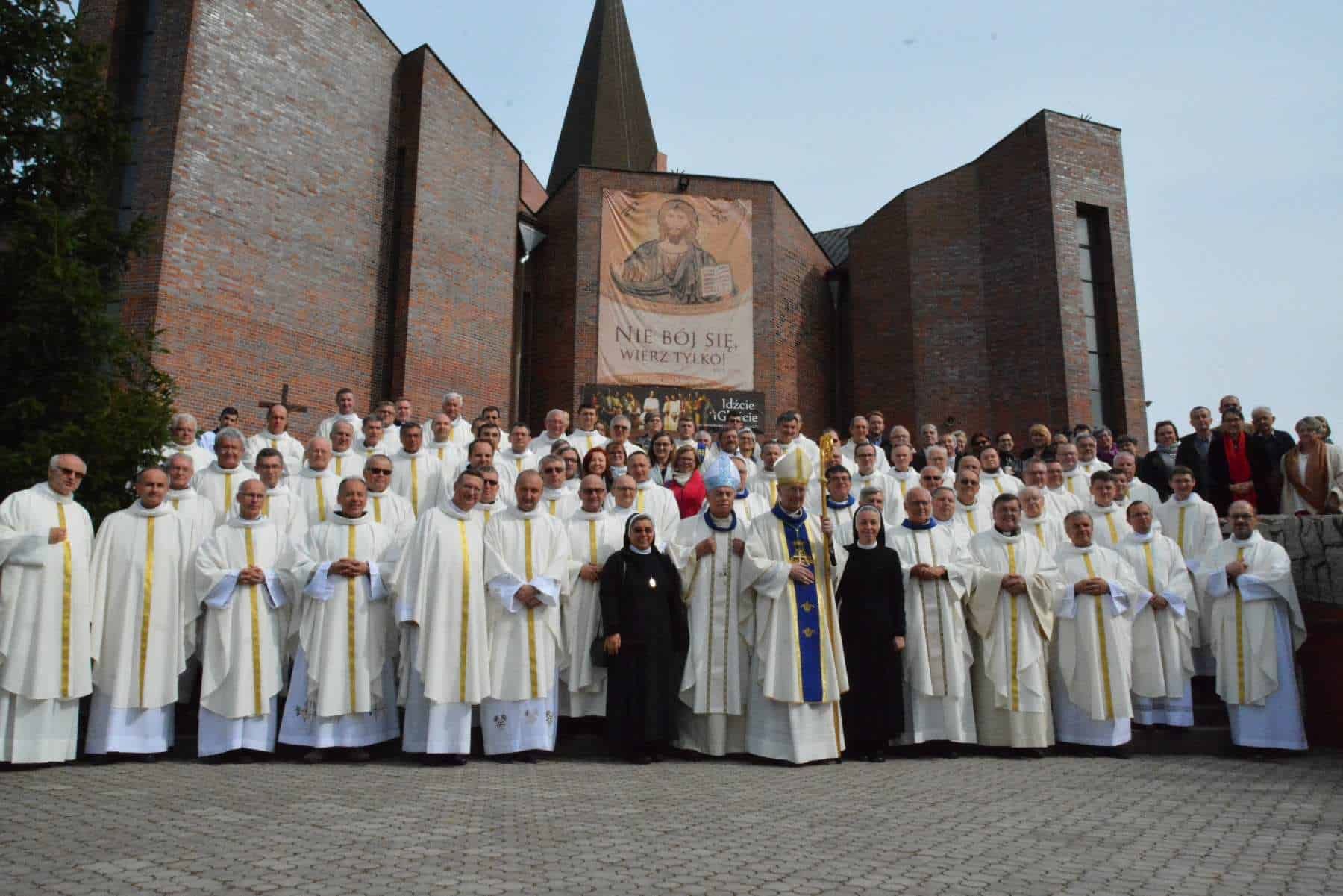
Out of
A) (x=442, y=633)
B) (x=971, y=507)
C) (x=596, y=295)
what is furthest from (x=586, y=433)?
(x=596, y=295)

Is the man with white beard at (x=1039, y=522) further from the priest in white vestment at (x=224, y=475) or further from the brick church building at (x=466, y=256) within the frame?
the brick church building at (x=466, y=256)

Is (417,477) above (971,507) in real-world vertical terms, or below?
above

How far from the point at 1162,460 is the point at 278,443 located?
30.0ft

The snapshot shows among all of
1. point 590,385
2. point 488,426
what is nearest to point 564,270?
point 590,385

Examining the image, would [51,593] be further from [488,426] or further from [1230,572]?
[1230,572]

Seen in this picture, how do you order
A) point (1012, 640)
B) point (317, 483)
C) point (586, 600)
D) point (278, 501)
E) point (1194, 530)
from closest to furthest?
1. point (1012, 640)
2. point (586, 600)
3. point (278, 501)
4. point (317, 483)
5. point (1194, 530)

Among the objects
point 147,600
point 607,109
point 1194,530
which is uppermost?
point 607,109

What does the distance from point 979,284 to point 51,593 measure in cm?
1702

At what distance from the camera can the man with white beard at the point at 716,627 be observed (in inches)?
277

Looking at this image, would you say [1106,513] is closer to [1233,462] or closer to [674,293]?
[1233,462]

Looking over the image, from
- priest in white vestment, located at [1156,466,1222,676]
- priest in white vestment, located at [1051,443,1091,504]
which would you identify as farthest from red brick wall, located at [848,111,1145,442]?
priest in white vestment, located at [1156,466,1222,676]

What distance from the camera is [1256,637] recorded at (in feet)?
25.6

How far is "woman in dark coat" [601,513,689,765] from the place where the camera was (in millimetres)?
6902

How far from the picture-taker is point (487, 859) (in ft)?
13.1
